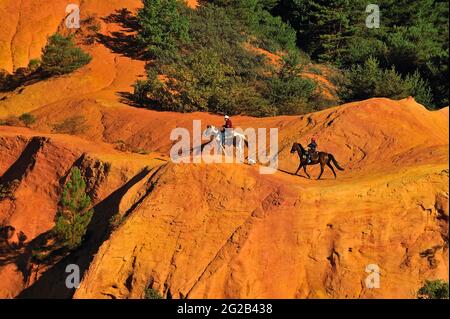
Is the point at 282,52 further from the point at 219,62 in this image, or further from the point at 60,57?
the point at 60,57

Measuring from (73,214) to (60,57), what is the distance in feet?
63.0

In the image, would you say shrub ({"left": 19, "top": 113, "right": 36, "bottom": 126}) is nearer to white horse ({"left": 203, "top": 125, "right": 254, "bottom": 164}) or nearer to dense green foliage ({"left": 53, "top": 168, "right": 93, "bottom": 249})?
dense green foliage ({"left": 53, "top": 168, "right": 93, "bottom": 249})

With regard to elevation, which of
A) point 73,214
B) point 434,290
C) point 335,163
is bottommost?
point 434,290

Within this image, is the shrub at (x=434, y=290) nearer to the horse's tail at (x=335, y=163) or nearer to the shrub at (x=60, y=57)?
the horse's tail at (x=335, y=163)

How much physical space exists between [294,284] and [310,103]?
20.0m

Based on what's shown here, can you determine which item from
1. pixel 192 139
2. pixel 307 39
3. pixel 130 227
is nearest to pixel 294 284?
pixel 130 227

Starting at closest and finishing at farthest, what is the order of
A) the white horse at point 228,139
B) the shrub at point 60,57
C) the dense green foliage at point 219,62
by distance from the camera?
the white horse at point 228,139 < the dense green foliage at point 219,62 < the shrub at point 60,57

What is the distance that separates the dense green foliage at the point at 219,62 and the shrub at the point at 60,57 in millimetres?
3882

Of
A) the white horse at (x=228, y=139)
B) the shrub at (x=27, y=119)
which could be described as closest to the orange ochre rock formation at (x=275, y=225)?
the white horse at (x=228, y=139)

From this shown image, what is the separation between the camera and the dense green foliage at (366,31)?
5075 cm

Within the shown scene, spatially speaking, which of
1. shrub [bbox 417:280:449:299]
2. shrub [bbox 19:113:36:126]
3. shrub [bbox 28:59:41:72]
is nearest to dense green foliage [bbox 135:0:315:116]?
shrub [bbox 19:113:36:126]

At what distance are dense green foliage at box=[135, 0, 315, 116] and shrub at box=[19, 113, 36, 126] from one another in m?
5.10

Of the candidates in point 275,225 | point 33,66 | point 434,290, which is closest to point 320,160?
point 275,225

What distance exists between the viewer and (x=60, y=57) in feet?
155
